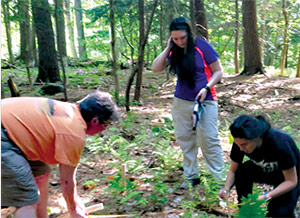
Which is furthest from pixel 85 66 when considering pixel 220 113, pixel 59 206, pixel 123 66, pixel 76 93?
pixel 59 206

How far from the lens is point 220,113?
7941 millimetres

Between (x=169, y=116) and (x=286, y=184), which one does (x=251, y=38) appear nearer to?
(x=169, y=116)

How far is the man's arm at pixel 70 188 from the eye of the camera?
2309 millimetres

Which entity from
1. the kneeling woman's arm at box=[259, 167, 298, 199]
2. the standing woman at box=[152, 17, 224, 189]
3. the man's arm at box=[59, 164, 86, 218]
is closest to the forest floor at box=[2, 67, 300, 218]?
the standing woman at box=[152, 17, 224, 189]

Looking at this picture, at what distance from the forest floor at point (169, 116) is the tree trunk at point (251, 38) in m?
0.61

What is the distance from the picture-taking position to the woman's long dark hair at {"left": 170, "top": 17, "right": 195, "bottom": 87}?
3562 mm

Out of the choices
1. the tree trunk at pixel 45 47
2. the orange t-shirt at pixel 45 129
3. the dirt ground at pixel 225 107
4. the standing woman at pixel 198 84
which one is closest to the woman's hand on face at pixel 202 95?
the standing woman at pixel 198 84

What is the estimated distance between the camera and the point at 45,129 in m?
2.18

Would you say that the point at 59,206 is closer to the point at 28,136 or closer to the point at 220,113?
the point at 28,136

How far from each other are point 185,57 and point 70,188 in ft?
6.67

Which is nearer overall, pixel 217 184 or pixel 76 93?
pixel 217 184

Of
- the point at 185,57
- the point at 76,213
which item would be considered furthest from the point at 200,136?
the point at 76,213

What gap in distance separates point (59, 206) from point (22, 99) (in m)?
1.73

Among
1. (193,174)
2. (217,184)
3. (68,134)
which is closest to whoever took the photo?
(68,134)
